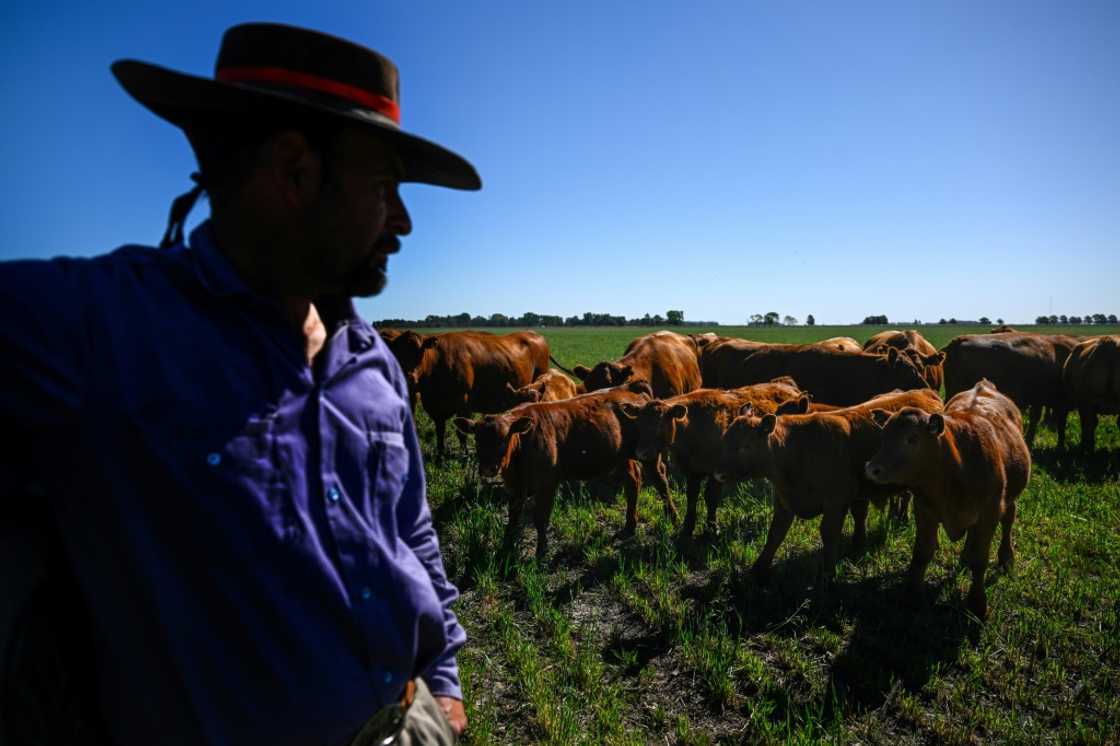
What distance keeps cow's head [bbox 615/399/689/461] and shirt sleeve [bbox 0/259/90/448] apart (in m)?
6.91

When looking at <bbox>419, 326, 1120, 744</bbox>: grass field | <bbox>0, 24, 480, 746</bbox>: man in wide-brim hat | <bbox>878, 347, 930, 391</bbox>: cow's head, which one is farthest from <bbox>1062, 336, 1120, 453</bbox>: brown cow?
<bbox>0, 24, 480, 746</bbox>: man in wide-brim hat

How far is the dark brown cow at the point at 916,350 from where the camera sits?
12.8 metres

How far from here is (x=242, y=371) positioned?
4.51ft

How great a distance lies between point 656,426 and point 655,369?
5.63m

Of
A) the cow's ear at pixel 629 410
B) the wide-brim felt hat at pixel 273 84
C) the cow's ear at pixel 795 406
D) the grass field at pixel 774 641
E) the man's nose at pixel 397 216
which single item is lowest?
the grass field at pixel 774 641

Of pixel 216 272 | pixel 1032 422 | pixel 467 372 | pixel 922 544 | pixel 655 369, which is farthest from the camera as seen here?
pixel 1032 422

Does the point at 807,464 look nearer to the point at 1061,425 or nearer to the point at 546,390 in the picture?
the point at 546,390

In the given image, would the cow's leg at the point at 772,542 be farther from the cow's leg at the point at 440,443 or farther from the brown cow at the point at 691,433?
the cow's leg at the point at 440,443

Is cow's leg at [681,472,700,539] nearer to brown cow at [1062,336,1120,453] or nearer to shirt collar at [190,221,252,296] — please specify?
shirt collar at [190,221,252,296]

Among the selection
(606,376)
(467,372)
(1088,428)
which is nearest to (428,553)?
(606,376)

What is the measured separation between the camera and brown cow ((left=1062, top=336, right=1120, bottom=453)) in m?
12.4

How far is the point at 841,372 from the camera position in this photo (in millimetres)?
13109

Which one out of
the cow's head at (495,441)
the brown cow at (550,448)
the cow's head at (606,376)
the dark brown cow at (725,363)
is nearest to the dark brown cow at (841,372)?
the dark brown cow at (725,363)

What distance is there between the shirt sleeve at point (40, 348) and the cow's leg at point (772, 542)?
6.34 metres
